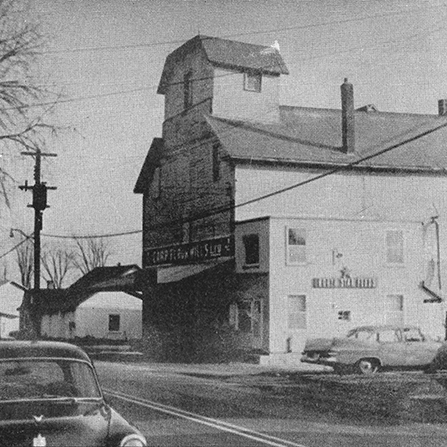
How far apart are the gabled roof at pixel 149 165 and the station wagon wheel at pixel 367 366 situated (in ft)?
67.3

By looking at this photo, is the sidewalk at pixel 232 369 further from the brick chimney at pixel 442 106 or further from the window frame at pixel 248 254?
the brick chimney at pixel 442 106

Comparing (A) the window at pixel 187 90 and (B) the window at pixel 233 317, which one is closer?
(B) the window at pixel 233 317

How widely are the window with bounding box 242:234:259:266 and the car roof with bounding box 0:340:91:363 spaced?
23.8 m

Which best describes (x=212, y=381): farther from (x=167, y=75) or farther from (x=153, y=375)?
(x=167, y=75)

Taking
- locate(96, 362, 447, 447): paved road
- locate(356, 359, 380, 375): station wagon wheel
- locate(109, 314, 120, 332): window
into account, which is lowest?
locate(96, 362, 447, 447): paved road

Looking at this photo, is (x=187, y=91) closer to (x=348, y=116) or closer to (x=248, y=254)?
(x=348, y=116)

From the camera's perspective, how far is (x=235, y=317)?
3198cm

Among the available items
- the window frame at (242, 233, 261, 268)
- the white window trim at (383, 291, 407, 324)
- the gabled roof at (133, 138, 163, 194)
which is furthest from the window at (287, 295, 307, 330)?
the gabled roof at (133, 138, 163, 194)

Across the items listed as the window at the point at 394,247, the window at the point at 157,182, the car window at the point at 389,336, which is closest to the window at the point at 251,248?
the window at the point at 394,247

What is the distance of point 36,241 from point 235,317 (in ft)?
27.9

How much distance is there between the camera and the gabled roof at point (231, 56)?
Answer: 3612cm

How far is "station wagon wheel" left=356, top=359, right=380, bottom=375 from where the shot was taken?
22.8 m

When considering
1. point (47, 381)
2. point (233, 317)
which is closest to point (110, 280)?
point (233, 317)

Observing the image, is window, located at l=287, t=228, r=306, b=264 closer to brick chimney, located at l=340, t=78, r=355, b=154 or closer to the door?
the door
